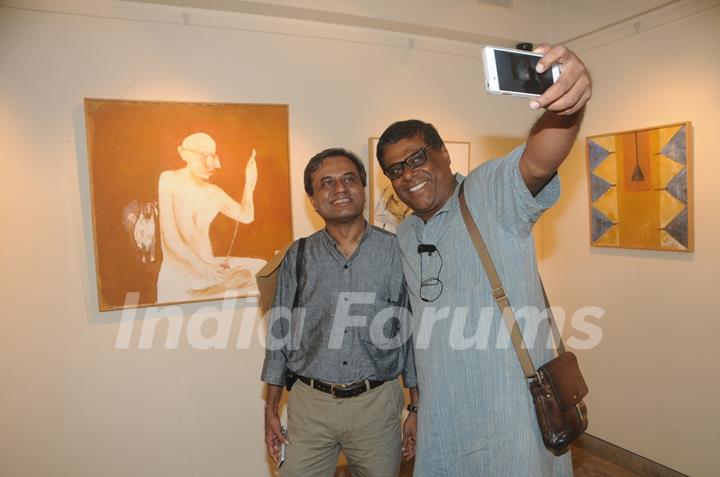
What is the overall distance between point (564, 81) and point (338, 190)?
124 cm

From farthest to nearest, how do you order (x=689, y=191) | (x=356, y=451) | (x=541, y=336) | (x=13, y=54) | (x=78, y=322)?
(x=689, y=191) < (x=78, y=322) < (x=13, y=54) < (x=356, y=451) < (x=541, y=336)

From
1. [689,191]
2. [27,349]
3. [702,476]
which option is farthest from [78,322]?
[702,476]

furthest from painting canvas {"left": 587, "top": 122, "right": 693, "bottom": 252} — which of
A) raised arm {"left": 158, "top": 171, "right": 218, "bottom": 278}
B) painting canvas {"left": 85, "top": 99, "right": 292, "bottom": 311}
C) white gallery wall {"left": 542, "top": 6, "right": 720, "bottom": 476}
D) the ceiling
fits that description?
raised arm {"left": 158, "top": 171, "right": 218, "bottom": 278}

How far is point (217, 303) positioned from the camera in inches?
113

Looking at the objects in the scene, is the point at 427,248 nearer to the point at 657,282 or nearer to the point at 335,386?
the point at 335,386

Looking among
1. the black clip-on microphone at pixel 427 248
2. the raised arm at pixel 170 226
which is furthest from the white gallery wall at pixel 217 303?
the black clip-on microphone at pixel 427 248

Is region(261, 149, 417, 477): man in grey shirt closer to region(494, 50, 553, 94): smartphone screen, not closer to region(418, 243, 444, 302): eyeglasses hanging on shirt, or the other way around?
region(418, 243, 444, 302): eyeglasses hanging on shirt

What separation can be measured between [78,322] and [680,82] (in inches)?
160

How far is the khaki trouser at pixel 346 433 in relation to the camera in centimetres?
198

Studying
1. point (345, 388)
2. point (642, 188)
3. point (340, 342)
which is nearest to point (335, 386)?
point (345, 388)

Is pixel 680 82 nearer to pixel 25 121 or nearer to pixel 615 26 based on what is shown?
pixel 615 26

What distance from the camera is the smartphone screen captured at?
3.21 feet

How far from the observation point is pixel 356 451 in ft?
6.59

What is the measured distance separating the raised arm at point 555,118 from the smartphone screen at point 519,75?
0.03 metres
